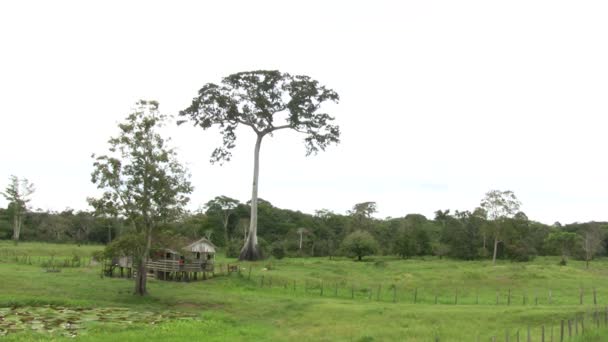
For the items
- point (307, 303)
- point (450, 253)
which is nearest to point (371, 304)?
point (307, 303)

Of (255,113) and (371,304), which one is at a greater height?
(255,113)

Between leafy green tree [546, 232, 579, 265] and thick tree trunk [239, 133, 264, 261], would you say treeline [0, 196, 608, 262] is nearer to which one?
leafy green tree [546, 232, 579, 265]

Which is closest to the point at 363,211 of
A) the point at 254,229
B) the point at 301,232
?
the point at 301,232

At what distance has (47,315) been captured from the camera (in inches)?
1000

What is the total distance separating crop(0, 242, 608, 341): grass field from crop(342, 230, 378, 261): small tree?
14632 millimetres

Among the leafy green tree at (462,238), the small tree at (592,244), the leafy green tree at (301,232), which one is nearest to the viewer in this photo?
the small tree at (592,244)

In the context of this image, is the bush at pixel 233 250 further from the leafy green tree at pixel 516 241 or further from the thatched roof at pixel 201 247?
the leafy green tree at pixel 516 241

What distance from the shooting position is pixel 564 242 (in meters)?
74.8

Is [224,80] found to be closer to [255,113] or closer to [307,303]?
[255,113]

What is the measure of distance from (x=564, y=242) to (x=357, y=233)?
31.6 metres

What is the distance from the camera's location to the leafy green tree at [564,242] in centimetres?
7392

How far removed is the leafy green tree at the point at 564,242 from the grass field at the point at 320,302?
96.7ft

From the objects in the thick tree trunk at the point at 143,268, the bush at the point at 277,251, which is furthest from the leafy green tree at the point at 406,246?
the thick tree trunk at the point at 143,268

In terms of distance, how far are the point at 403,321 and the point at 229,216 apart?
71.2 meters
